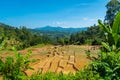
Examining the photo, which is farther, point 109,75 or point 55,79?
point 109,75

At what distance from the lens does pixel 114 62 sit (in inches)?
258

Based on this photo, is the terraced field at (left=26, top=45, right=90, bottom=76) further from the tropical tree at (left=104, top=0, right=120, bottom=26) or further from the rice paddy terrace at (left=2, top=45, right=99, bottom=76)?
the tropical tree at (left=104, top=0, right=120, bottom=26)

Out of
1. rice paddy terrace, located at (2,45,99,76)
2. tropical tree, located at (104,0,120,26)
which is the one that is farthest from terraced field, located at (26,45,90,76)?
tropical tree, located at (104,0,120,26)

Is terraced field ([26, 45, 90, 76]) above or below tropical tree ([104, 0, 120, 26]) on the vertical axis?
below

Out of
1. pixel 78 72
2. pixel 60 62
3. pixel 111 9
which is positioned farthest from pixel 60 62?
pixel 111 9

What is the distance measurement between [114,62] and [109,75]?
13.0 inches

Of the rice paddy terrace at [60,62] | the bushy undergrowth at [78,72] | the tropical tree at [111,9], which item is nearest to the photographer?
the bushy undergrowth at [78,72]

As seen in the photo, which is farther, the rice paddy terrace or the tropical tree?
the tropical tree

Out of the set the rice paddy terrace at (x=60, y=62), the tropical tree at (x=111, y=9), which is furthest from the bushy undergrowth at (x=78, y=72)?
the tropical tree at (x=111, y=9)

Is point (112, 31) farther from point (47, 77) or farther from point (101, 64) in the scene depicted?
point (47, 77)

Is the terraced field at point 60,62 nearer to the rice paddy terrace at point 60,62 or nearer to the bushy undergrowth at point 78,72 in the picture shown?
the rice paddy terrace at point 60,62

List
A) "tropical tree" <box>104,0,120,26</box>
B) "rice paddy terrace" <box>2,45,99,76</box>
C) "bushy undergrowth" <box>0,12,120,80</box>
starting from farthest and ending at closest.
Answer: "tropical tree" <box>104,0,120,26</box>
"rice paddy terrace" <box>2,45,99,76</box>
"bushy undergrowth" <box>0,12,120,80</box>

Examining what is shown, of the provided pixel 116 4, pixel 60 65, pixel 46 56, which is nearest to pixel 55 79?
pixel 60 65

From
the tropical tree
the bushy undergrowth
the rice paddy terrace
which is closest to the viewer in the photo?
the bushy undergrowth
